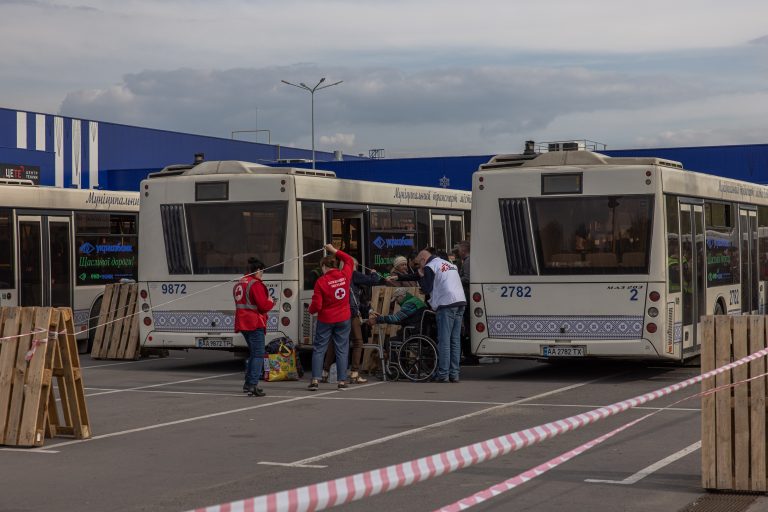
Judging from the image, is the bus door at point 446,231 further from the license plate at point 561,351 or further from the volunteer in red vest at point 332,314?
the volunteer in red vest at point 332,314

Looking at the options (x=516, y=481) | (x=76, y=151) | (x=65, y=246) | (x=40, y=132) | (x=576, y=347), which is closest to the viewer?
(x=516, y=481)

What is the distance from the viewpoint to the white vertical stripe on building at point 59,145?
52250 millimetres

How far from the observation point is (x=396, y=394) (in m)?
15.7

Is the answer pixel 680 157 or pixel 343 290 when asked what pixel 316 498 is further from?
pixel 680 157

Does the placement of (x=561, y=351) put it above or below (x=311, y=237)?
below

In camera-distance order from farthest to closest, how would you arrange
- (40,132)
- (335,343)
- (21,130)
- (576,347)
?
(40,132)
(21,130)
(576,347)
(335,343)

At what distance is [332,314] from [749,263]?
795 cm

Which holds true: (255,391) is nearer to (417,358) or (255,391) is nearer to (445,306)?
(417,358)

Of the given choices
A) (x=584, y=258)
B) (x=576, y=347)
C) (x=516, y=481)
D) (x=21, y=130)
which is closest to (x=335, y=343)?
(x=576, y=347)

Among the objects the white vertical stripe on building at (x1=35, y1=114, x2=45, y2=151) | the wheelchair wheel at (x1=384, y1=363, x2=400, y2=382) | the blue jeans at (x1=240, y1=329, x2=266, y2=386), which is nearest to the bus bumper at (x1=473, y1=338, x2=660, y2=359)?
the wheelchair wheel at (x1=384, y1=363, x2=400, y2=382)

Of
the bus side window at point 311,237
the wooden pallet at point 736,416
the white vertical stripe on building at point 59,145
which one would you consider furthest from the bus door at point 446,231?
the white vertical stripe on building at point 59,145

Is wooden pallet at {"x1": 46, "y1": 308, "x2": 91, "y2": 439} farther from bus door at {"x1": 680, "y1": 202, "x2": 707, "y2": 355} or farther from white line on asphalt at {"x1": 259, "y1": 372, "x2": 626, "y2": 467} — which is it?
bus door at {"x1": 680, "y1": 202, "x2": 707, "y2": 355}

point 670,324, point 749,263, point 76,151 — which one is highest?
point 76,151

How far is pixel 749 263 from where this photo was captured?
67.5 ft
